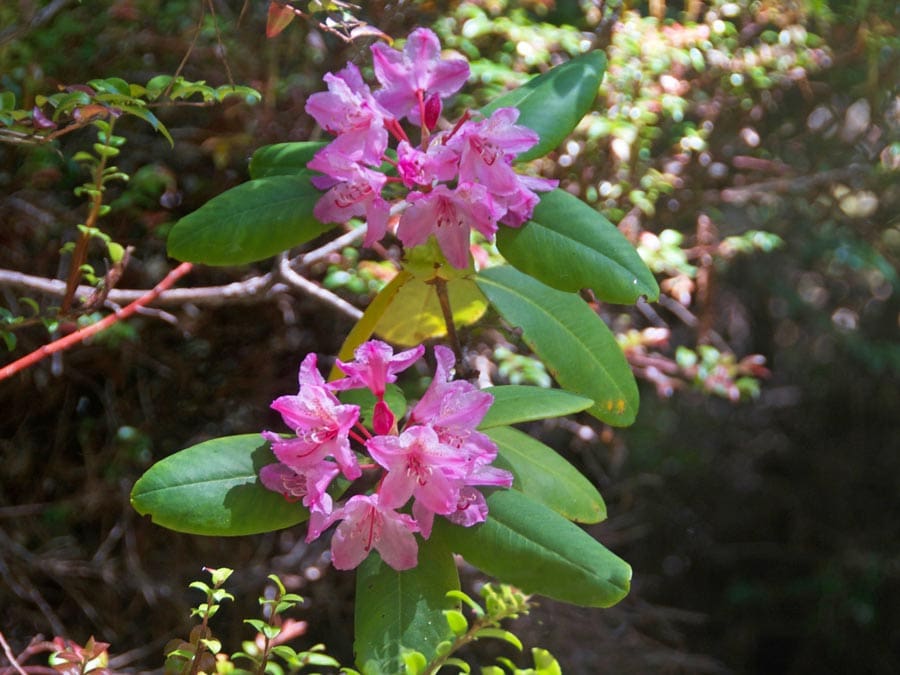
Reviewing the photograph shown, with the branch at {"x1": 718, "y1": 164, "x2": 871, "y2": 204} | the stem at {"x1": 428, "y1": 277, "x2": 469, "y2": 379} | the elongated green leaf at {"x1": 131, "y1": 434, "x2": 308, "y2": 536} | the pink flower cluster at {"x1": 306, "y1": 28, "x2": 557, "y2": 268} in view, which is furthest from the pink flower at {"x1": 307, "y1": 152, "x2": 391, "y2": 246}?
the branch at {"x1": 718, "y1": 164, "x2": 871, "y2": 204}

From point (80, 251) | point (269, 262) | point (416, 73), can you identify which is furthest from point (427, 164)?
point (269, 262)

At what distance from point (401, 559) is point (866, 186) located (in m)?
2.49

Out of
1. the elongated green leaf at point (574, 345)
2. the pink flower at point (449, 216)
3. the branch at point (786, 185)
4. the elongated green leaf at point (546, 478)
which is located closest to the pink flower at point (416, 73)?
the pink flower at point (449, 216)

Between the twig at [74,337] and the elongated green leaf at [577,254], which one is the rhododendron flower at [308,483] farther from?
the twig at [74,337]

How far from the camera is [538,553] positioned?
82cm

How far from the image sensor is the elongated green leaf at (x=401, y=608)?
809mm

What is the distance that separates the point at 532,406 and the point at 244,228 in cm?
32

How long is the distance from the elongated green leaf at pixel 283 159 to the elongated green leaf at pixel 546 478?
0.36 m

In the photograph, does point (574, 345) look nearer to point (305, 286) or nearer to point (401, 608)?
point (401, 608)

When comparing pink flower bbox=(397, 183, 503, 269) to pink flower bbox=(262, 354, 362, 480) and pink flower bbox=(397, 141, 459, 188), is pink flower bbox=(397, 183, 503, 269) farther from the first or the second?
pink flower bbox=(262, 354, 362, 480)

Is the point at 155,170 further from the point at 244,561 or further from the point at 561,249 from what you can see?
the point at 561,249

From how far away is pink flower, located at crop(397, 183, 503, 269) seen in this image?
2.94 ft

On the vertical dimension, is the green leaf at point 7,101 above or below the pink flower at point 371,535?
above

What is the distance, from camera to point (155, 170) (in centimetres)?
183
